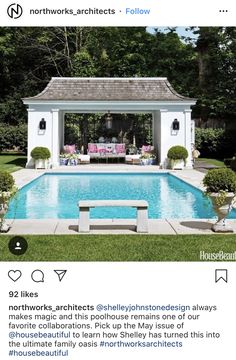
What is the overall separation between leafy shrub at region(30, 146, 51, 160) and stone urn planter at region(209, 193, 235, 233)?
13.2 m

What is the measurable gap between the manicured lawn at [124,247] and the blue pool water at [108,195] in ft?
4.21

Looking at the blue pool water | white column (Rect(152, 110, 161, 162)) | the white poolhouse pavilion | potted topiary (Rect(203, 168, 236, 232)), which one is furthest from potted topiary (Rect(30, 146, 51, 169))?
potted topiary (Rect(203, 168, 236, 232))

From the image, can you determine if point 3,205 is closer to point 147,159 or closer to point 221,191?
point 221,191

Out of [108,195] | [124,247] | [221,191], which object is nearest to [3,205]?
[124,247]

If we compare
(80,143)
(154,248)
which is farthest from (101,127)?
(154,248)

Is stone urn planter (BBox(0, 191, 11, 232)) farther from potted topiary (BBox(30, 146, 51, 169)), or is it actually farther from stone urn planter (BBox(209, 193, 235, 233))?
potted topiary (BBox(30, 146, 51, 169))

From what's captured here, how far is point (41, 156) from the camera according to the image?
18969 mm

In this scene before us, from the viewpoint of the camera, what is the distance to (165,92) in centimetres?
2047

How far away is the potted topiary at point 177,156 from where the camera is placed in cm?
1906

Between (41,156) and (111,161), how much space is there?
4.88 meters

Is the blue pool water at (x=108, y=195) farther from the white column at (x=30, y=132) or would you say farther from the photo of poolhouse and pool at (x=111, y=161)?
the white column at (x=30, y=132)
